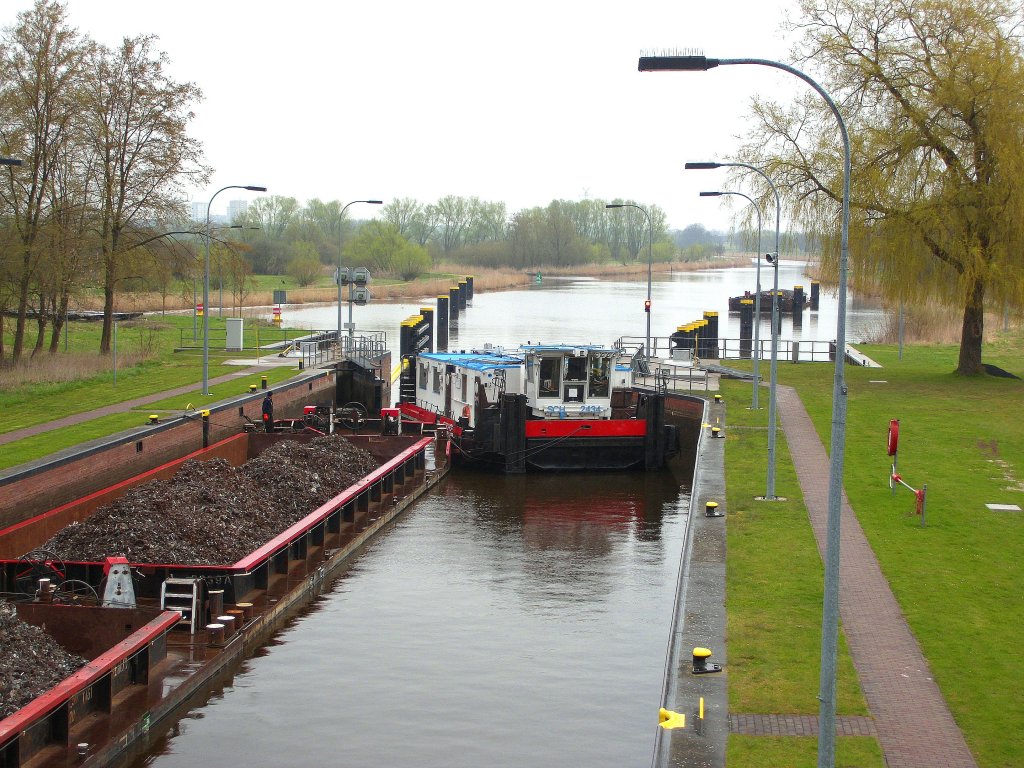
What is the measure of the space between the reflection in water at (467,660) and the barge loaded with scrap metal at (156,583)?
1.97 ft

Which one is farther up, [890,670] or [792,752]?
[890,670]

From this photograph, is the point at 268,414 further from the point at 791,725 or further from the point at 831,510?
the point at 831,510

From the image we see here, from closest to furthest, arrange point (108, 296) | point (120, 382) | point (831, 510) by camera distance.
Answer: point (831, 510)
point (120, 382)
point (108, 296)

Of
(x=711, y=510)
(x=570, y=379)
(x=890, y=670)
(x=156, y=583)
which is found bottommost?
(x=156, y=583)

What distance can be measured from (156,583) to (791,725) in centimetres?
1096

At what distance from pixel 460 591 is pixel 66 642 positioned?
8.21 metres

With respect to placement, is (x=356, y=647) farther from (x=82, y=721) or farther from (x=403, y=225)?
(x=403, y=225)

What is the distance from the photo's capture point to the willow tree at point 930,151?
39.5 metres

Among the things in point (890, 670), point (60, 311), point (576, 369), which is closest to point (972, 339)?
point (576, 369)

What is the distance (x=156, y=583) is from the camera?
63.8 ft

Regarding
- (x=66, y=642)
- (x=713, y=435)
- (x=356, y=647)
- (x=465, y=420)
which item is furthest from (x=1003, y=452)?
(x=66, y=642)

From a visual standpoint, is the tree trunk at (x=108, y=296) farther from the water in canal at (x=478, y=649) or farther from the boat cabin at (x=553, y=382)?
the water in canal at (x=478, y=649)

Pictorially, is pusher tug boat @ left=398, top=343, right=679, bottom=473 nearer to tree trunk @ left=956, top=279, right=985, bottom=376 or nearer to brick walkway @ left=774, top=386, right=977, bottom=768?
brick walkway @ left=774, top=386, right=977, bottom=768

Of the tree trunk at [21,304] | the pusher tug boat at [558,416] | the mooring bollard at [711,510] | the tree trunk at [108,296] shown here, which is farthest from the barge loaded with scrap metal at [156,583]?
the tree trunk at [108,296]
